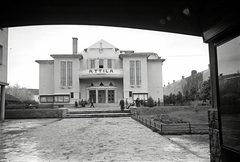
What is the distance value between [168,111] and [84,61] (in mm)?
22657

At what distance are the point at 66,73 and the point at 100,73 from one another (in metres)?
6.06

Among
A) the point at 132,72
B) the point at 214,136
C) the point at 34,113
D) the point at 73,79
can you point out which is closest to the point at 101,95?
the point at 73,79

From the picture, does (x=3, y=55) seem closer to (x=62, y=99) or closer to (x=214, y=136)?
(x=62, y=99)

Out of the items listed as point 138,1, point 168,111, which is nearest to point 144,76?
point 168,111

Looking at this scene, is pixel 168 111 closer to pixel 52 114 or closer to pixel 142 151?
pixel 52 114

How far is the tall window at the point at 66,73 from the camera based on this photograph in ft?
127

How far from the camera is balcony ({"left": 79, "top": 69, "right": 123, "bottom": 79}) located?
38062 mm

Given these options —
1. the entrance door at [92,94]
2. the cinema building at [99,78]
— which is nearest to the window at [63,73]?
the cinema building at [99,78]

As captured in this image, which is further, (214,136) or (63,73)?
(63,73)

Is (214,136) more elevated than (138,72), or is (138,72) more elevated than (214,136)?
(138,72)

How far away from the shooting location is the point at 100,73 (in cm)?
3806

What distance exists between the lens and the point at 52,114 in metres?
24.0

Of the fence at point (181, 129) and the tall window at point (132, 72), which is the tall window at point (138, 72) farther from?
the fence at point (181, 129)

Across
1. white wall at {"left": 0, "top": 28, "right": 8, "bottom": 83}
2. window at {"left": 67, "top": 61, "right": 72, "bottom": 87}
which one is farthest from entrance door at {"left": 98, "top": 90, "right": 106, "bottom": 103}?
white wall at {"left": 0, "top": 28, "right": 8, "bottom": 83}
